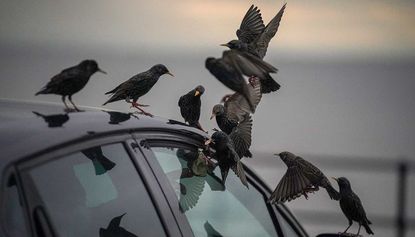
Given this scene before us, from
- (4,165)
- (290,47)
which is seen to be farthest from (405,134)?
(4,165)

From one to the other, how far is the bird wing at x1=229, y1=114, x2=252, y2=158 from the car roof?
0.82 m

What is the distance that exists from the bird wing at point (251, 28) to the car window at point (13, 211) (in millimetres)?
2910

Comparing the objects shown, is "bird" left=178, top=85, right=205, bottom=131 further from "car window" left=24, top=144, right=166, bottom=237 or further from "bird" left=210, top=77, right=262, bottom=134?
"car window" left=24, top=144, right=166, bottom=237

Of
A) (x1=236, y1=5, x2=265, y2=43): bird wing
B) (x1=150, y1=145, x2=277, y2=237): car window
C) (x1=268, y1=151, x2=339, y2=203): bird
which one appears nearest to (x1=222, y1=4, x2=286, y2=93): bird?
(x1=236, y1=5, x2=265, y2=43): bird wing

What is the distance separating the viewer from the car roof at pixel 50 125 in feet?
9.05

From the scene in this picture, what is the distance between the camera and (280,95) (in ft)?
90.2

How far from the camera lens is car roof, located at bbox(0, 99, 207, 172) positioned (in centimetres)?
276

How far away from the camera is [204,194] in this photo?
12.7ft

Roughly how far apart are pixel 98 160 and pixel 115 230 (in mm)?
219

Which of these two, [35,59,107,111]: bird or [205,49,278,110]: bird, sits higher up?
[35,59,107,111]: bird

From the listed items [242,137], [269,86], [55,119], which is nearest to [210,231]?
[242,137]

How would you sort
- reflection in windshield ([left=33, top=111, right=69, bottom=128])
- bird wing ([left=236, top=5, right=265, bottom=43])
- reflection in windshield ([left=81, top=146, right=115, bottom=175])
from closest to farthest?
reflection in windshield ([left=33, top=111, right=69, bottom=128]) < reflection in windshield ([left=81, top=146, right=115, bottom=175]) < bird wing ([left=236, top=5, right=265, bottom=43])

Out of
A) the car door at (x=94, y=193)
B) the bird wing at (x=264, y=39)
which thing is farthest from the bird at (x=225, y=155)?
the bird wing at (x=264, y=39)

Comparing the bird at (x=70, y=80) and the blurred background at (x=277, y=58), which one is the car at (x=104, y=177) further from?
the blurred background at (x=277, y=58)
